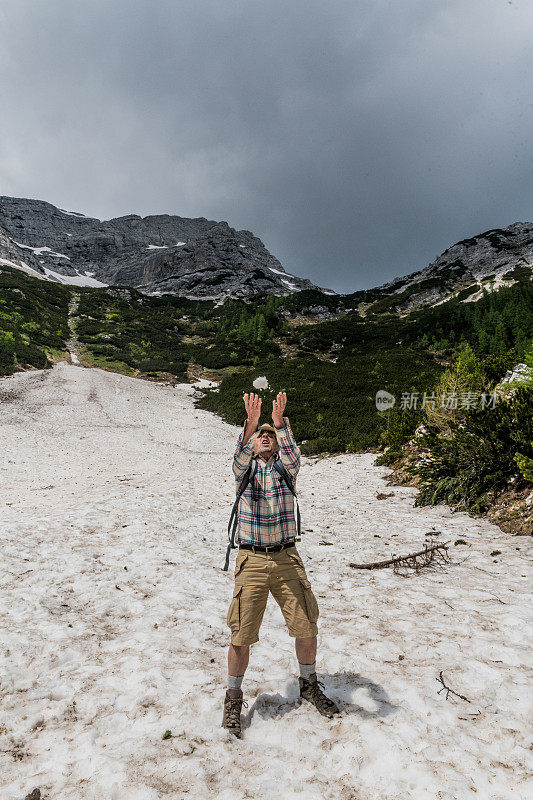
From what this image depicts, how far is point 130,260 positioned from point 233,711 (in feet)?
640

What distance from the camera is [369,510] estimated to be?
10.3m

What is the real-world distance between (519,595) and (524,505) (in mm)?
3610

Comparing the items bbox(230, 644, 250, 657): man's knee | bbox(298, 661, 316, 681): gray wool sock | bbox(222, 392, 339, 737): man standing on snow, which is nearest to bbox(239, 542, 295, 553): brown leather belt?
bbox(222, 392, 339, 737): man standing on snow

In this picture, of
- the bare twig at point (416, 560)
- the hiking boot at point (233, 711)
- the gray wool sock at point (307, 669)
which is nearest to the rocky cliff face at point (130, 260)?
the bare twig at point (416, 560)

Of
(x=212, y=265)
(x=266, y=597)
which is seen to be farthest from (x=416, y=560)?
A: (x=212, y=265)

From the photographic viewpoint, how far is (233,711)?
3082 millimetres

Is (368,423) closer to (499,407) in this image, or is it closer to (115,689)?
(499,407)

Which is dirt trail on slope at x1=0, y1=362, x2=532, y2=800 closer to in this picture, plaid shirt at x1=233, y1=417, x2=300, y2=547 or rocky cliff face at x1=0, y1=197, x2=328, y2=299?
plaid shirt at x1=233, y1=417, x2=300, y2=547

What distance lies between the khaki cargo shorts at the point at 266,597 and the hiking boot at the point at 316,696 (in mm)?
491

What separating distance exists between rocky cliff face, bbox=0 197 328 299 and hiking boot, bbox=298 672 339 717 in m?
121

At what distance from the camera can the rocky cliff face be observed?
131 meters

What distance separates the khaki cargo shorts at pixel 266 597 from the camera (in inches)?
124

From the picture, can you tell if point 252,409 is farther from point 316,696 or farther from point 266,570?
point 316,696

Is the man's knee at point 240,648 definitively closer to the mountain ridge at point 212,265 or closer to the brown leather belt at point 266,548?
the brown leather belt at point 266,548
